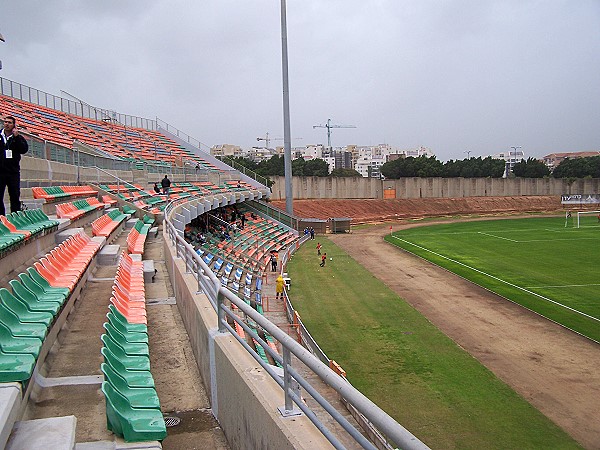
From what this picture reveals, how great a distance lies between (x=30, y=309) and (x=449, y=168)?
9775 centimetres

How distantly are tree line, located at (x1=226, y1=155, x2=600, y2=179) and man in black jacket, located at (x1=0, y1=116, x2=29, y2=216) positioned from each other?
83.5 meters

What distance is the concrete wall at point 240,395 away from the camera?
9.82ft

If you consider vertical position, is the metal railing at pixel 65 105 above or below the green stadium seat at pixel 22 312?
above

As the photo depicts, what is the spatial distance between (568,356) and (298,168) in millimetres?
84444

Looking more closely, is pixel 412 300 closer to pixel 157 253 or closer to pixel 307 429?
pixel 157 253

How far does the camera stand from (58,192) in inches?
544

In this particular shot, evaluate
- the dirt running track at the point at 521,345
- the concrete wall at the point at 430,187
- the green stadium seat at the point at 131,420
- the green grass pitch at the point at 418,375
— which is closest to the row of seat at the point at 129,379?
the green stadium seat at the point at 131,420

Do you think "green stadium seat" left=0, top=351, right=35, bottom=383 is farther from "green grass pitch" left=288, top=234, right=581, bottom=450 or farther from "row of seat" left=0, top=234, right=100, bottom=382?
"green grass pitch" left=288, top=234, right=581, bottom=450

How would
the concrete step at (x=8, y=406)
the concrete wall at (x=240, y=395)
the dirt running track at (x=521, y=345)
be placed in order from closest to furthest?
1. the concrete step at (x=8, y=406)
2. the concrete wall at (x=240, y=395)
3. the dirt running track at (x=521, y=345)

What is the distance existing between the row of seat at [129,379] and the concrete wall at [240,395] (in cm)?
56

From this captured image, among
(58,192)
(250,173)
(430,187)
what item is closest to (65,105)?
(250,173)

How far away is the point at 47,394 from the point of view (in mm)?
4305

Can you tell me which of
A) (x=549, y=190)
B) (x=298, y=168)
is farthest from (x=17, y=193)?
(x=549, y=190)

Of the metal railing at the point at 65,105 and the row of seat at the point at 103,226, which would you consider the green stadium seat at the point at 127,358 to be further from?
the metal railing at the point at 65,105
